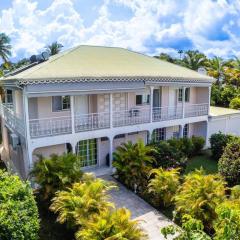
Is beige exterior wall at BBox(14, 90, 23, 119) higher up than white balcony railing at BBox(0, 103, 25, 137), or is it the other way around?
beige exterior wall at BBox(14, 90, 23, 119)

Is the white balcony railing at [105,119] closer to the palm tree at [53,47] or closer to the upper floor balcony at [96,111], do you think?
the upper floor balcony at [96,111]

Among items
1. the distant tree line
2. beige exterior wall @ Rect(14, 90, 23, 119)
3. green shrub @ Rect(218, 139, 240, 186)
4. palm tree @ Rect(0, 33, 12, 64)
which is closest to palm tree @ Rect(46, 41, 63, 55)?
palm tree @ Rect(0, 33, 12, 64)

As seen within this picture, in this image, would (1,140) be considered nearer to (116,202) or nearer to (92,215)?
(116,202)

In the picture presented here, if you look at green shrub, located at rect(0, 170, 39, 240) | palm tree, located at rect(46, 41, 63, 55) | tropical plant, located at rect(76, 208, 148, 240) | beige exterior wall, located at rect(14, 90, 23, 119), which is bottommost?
tropical plant, located at rect(76, 208, 148, 240)

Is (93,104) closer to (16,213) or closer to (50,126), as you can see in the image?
(50,126)

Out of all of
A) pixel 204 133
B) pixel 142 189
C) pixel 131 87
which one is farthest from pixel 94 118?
pixel 204 133

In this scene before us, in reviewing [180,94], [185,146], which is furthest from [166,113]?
[185,146]

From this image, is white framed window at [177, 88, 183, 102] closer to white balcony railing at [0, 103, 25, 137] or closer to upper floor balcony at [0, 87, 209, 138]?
upper floor balcony at [0, 87, 209, 138]
